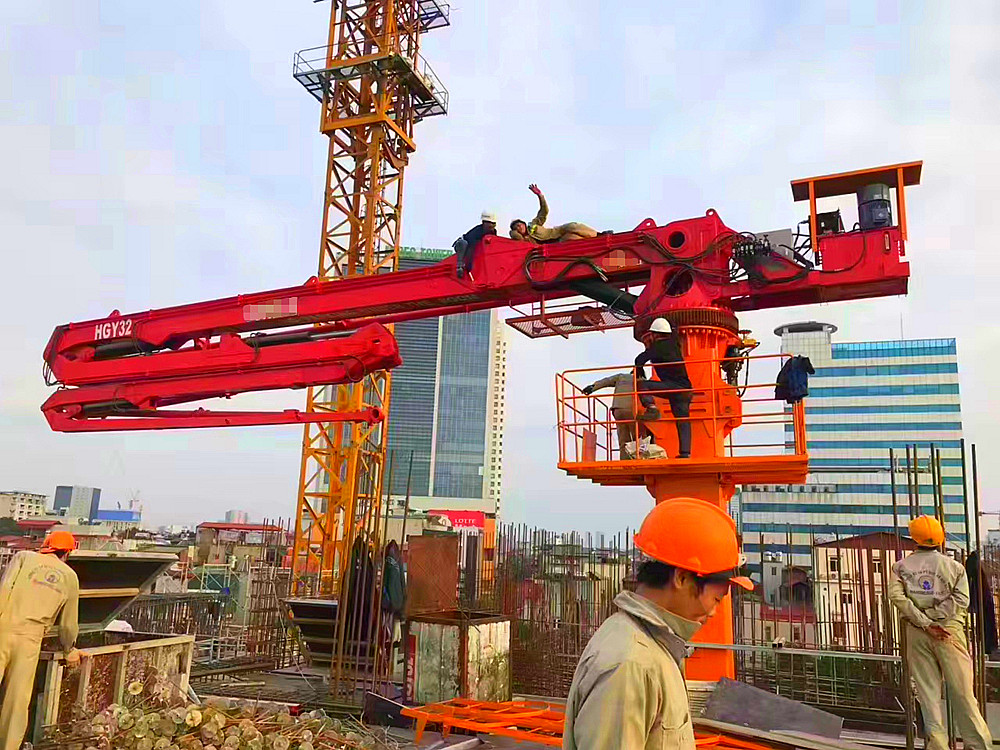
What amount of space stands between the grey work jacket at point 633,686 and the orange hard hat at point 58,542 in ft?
19.2

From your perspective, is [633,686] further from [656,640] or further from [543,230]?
[543,230]

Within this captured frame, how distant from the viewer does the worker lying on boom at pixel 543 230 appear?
9.31m

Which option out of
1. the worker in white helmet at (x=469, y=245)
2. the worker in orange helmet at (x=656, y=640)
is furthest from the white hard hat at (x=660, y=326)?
the worker in orange helmet at (x=656, y=640)

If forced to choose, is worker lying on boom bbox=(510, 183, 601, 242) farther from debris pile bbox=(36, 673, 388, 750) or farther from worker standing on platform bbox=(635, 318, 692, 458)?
debris pile bbox=(36, 673, 388, 750)

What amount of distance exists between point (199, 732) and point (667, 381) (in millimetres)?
5254

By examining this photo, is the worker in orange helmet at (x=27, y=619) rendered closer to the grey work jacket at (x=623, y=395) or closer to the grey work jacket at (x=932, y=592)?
the grey work jacket at (x=623, y=395)

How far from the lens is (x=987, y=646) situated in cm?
720

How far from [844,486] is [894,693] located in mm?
110122

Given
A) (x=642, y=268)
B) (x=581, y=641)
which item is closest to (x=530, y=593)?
(x=581, y=641)

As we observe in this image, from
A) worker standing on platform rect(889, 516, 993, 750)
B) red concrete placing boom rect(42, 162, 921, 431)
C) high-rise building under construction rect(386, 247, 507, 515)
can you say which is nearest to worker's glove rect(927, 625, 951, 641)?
worker standing on platform rect(889, 516, 993, 750)

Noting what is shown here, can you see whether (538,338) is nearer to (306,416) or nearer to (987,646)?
(306,416)

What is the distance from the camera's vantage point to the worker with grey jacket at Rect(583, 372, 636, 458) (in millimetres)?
8102

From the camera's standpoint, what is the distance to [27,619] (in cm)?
640

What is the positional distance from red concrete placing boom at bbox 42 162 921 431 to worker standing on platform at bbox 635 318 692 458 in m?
0.24
